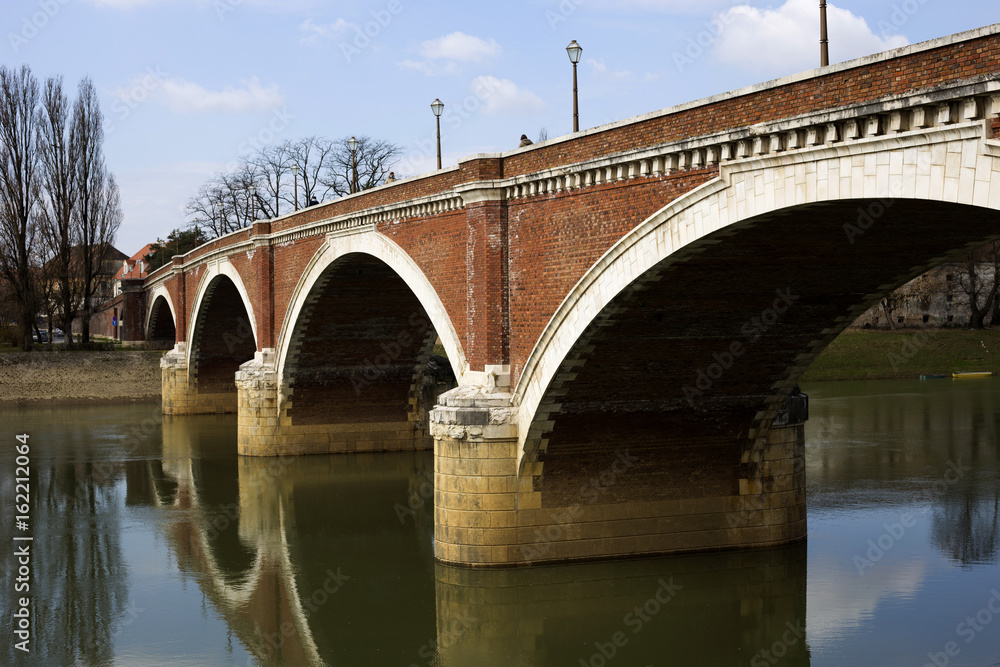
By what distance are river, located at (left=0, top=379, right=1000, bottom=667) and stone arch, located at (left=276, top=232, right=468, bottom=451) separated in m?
3.18

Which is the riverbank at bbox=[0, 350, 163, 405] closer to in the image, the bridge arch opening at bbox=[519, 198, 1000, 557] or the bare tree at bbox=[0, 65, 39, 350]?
the bare tree at bbox=[0, 65, 39, 350]

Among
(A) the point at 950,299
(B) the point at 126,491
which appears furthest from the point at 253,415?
(A) the point at 950,299

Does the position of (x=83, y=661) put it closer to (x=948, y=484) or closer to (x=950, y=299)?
(x=948, y=484)

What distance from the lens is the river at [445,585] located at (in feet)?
40.1

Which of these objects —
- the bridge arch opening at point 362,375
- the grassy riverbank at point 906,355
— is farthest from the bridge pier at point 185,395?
the grassy riverbank at point 906,355

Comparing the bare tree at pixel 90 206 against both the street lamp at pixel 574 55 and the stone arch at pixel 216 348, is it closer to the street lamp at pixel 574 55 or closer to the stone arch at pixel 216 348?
the stone arch at pixel 216 348

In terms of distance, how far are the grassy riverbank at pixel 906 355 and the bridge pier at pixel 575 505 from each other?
3114cm

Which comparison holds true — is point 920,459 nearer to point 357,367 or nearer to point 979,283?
point 357,367

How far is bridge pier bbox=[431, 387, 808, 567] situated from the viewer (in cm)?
1430

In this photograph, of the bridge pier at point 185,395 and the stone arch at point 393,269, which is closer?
the stone arch at point 393,269

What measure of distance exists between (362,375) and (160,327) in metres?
32.2

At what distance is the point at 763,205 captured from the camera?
969 centimetres

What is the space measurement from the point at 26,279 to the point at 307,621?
120 ft

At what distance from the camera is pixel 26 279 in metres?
44.7
